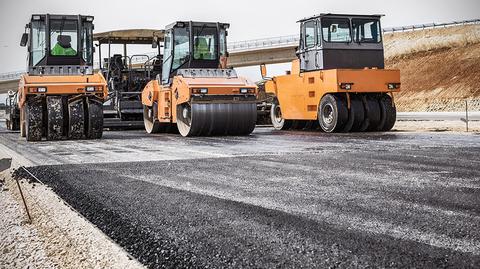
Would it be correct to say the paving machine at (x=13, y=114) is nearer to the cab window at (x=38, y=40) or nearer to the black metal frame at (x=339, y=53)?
the cab window at (x=38, y=40)

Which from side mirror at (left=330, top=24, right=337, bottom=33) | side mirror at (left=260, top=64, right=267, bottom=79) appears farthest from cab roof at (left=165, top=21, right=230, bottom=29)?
side mirror at (left=330, top=24, right=337, bottom=33)

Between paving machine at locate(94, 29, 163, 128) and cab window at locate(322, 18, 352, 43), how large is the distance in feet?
18.6

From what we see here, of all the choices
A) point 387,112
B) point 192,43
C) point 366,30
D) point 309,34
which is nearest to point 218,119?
point 192,43

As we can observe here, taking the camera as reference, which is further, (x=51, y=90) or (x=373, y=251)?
(x=51, y=90)

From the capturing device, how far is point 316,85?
14.0 metres

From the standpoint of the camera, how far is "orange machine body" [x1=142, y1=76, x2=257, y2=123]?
12.5 meters

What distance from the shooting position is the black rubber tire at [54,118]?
12116 millimetres

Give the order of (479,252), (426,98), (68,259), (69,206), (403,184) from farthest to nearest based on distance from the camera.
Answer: (426,98) → (403,184) → (69,206) → (68,259) → (479,252)

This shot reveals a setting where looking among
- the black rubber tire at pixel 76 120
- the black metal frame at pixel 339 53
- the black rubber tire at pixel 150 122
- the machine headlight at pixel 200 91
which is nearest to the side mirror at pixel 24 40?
the black rubber tire at pixel 76 120

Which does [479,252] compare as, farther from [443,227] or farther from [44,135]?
[44,135]

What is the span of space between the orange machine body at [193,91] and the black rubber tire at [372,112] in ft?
Answer: 9.61

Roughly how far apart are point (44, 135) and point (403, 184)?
9734 millimetres

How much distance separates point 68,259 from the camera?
296cm

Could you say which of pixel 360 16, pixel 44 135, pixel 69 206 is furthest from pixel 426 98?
pixel 69 206
